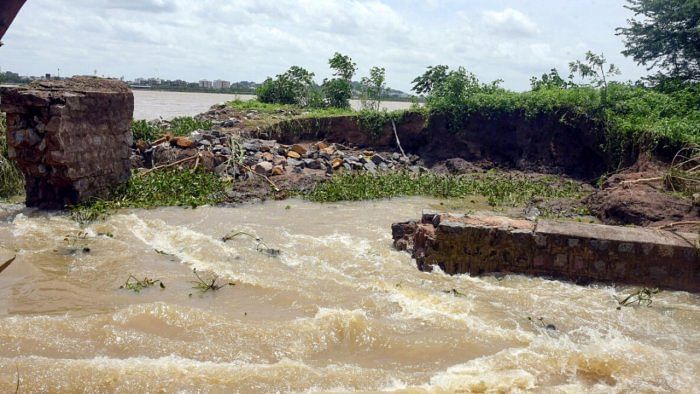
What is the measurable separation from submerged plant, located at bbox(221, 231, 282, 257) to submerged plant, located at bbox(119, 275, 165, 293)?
61.2 inches

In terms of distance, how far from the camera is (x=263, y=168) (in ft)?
39.8

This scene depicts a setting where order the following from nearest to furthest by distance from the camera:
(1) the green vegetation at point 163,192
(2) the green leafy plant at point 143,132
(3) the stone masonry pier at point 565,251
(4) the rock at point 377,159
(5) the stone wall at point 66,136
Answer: (3) the stone masonry pier at point 565,251, (5) the stone wall at point 66,136, (1) the green vegetation at point 163,192, (2) the green leafy plant at point 143,132, (4) the rock at point 377,159

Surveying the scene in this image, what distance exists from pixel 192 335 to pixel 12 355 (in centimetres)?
130

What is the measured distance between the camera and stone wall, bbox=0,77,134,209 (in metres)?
8.86

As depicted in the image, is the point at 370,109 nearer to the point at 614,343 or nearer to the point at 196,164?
the point at 196,164

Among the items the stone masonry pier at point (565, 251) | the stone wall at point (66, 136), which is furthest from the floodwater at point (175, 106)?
the stone masonry pier at point (565, 251)

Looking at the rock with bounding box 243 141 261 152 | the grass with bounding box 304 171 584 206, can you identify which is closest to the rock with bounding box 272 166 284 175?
the grass with bounding box 304 171 584 206

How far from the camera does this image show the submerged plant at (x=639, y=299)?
5.89 m

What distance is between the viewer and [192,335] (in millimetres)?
4824

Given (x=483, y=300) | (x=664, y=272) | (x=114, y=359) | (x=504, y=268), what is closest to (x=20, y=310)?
(x=114, y=359)

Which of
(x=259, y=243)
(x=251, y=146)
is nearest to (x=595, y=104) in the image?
(x=251, y=146)

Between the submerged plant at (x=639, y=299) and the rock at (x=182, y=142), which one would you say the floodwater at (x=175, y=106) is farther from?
the submerged plant at (x=639, y=299)

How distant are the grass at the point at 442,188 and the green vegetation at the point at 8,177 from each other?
5.19 metres

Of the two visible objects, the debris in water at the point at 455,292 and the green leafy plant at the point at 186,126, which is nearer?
the debris in water at the point at 455,292
